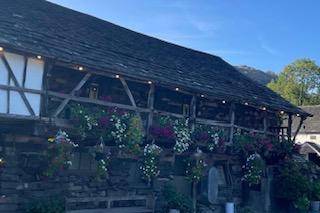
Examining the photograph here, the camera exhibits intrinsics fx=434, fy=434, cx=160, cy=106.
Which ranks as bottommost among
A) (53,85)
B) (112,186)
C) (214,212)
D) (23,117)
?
(214,212)

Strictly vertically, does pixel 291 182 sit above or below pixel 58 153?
below

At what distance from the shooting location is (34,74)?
1241cm

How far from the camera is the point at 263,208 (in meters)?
19.8

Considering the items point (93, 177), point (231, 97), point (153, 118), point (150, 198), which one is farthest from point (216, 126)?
point (93, 177)

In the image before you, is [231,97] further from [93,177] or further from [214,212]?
[93,177]

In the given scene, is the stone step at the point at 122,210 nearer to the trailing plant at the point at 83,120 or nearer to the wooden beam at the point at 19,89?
the trailing plant at the point at 83,120

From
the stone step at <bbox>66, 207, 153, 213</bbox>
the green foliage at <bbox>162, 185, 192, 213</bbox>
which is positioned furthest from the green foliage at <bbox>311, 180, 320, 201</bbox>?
the stone step at <bbox>66, 207, 153, 213</bbox>

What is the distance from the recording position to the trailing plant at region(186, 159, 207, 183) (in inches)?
640

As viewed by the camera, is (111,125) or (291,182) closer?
(111,125)

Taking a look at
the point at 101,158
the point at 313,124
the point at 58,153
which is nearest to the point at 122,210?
the point at 101,158

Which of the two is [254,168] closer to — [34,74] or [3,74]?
[34,74]

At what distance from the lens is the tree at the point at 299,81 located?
5269 cm

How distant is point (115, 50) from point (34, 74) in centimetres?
534

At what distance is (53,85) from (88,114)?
213 cm
